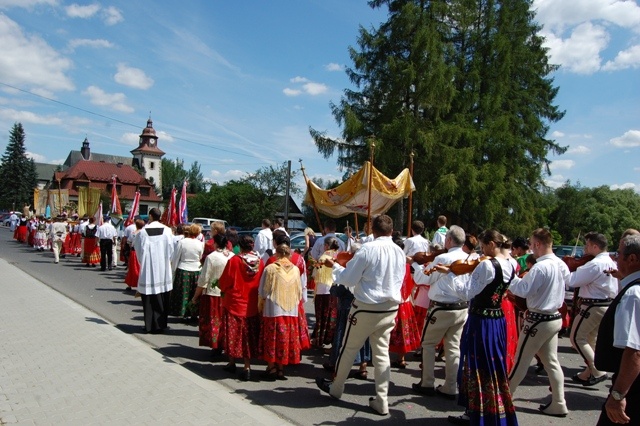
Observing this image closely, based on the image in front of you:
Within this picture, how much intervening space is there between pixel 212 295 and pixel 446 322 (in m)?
3.35

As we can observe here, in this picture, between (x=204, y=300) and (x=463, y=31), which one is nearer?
(x=204, y=300)

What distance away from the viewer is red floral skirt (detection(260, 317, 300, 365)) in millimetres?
6207

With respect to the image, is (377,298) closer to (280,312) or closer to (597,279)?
(280,312)

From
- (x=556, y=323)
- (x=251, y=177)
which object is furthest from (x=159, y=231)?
(x=251, y=177)

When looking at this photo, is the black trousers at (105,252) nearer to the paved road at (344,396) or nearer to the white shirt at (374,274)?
the paved road at (344,396)

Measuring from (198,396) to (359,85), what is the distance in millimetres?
24996

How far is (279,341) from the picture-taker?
621 cm

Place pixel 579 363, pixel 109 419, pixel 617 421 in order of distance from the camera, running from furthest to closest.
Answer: pixel 579 363 < pixel 109 419 < pixel 617 421

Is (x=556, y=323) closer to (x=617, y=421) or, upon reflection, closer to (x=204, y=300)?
(x=617, y=421)

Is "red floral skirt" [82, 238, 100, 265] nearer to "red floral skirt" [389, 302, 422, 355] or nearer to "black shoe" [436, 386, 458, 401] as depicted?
"red floral skirt" [389, 302, 422, 355]

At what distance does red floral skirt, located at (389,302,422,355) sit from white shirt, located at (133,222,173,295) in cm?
409

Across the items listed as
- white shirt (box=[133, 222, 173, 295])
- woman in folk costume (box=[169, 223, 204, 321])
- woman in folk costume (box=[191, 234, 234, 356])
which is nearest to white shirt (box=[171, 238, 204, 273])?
woman in folk costume (box=[169, 223, 204, 321])

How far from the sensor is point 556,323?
5.39 m

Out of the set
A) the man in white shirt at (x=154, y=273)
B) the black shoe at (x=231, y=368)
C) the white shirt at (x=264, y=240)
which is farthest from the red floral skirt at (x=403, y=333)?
the white shirt at (x=264, y=240)
